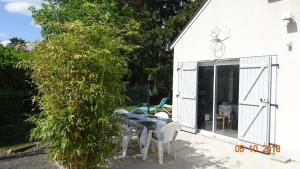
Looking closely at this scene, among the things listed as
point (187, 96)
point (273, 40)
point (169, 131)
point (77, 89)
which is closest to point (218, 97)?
point (187, 96)

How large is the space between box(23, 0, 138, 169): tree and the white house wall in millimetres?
4424

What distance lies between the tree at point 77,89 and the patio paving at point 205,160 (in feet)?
4.62

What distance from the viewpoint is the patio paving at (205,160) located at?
6613mm

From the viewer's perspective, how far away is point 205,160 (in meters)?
7.09

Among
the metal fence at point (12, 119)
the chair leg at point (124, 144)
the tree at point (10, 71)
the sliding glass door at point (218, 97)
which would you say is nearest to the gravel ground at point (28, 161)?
the metal fence at point (12, 119)

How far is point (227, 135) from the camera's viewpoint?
918 centimetres

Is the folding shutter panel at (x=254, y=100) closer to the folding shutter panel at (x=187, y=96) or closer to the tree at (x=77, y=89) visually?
the folding shutter panel at (x=187, y=96)

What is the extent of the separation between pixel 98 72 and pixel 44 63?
0.94 metres

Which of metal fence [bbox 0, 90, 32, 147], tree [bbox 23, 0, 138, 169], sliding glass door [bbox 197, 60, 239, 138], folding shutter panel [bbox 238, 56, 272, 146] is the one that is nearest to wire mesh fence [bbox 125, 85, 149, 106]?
sliding glass door [bbox 197, 60, 239, 138]

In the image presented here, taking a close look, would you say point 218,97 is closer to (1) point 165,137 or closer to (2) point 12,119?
(1) point 165,137

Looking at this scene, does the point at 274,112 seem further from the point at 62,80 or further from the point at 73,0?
the point at 73,0

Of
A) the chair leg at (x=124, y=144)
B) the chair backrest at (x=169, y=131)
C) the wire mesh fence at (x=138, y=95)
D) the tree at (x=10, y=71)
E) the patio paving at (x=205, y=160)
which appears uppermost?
the tree at (x=10, y=71)

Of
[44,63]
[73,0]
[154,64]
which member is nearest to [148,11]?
[154,64]

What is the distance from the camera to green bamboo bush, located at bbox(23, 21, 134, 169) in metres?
5.05
